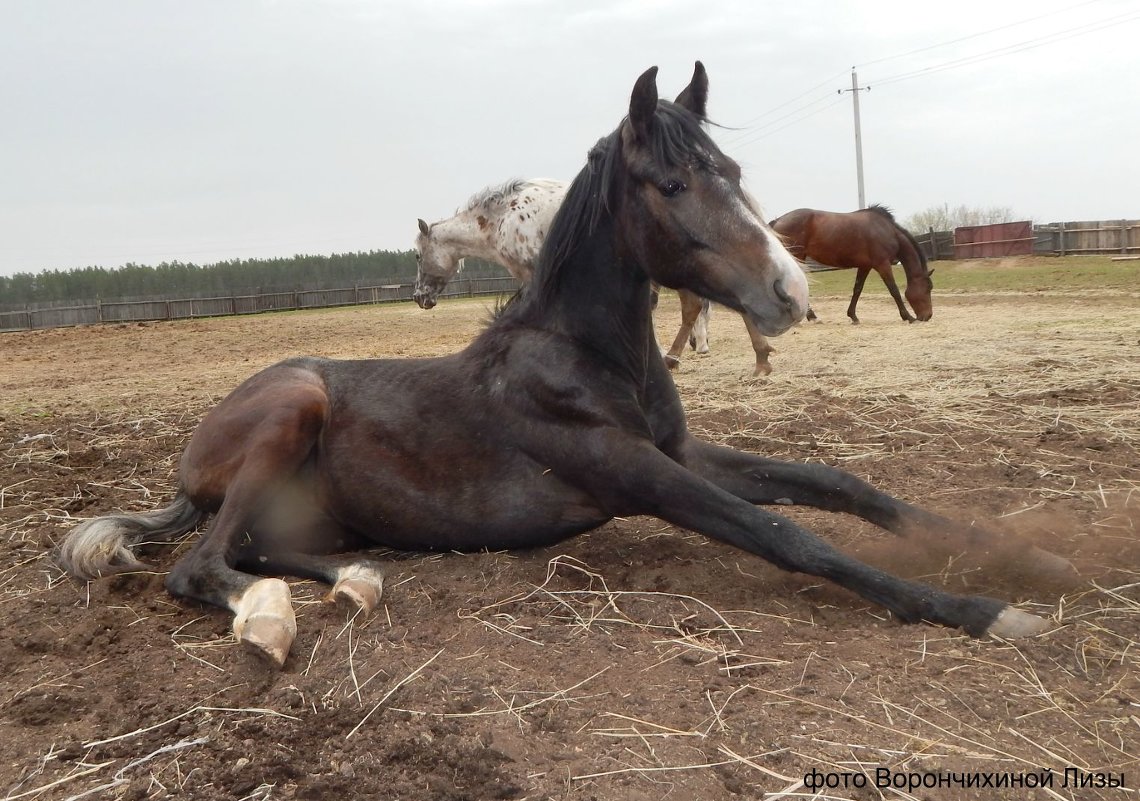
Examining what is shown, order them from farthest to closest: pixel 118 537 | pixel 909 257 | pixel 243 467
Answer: pixel 909 257 < pixel 118 537 < pixel 243 467

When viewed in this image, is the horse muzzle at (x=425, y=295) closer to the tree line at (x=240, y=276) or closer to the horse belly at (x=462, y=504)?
the horse belly at (x=462, y=504)

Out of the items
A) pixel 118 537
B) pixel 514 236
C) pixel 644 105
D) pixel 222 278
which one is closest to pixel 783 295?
pixel 644 105

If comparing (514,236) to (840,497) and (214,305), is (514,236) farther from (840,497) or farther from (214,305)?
(214,305)

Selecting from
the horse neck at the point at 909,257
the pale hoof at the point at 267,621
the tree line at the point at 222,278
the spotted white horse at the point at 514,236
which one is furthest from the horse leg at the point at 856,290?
the tree line at the point at 222,278

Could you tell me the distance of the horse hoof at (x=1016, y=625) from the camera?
2518 mm

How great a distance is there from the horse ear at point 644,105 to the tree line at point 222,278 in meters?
41.1

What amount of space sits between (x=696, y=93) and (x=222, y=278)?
52.9m

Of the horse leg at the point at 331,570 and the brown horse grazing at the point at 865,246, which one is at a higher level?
the brown horse grazing at the point at 865,246

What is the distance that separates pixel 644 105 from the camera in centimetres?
331

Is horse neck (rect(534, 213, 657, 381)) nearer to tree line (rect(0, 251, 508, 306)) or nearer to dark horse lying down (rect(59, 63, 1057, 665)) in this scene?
dark horse lying down (rect(59, 63, 1057, 665))

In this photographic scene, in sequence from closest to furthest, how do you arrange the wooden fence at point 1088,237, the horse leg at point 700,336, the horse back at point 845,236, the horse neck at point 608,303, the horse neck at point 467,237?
the horse neck at point 608,303 → the horse neck at point 467,237 → the horse leg at point 700,336 → the horse back at point 845,236 → the wooden fence at point 1088,237

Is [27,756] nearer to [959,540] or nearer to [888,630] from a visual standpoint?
[888,630]

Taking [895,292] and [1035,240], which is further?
[1035,240]

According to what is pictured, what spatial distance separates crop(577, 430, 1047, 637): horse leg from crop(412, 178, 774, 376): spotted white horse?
5371 mm
